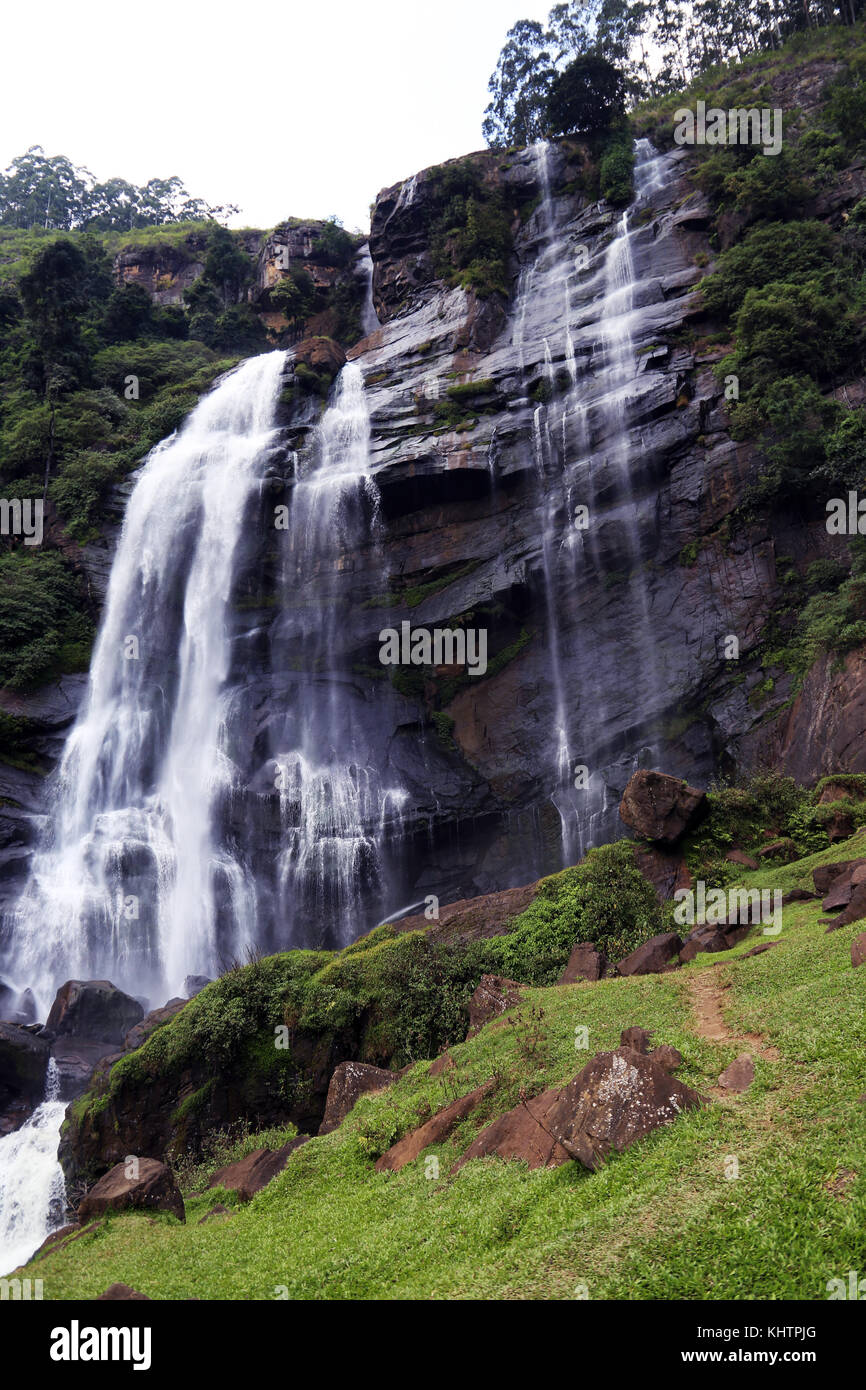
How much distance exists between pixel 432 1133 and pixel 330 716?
20260mm

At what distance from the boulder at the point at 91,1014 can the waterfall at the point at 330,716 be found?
571 cm

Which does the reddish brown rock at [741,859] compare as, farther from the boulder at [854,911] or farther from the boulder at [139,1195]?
the boulder at [139,1195]

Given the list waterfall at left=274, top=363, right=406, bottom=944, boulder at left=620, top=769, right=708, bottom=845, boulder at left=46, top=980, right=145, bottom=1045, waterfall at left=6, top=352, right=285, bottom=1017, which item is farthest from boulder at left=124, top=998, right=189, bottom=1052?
boulder at left=620, top=769, right=708, bottom=845

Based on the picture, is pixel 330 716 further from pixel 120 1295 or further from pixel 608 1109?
pixel 120 1295

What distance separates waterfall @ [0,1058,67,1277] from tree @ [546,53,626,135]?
45.0 metres

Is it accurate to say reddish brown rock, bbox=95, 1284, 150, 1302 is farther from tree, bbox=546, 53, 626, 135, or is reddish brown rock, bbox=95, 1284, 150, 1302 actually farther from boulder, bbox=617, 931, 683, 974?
tree, bbox=546, 53, 626, 135

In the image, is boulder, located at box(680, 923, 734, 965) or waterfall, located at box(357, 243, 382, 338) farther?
waterfall, located at box(357, 243, 382, 338)

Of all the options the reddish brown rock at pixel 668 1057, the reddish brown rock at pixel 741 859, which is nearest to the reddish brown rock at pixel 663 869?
the reddish brown rock at pixel 741 859

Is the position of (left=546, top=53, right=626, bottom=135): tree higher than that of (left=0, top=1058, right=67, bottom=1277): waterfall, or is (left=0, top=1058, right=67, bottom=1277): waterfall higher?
(left=546, top=53, right=626, bottom=135): tree

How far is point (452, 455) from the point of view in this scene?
28719 mm

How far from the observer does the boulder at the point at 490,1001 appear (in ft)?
38.8

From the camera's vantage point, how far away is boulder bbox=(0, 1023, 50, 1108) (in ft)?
62.0
